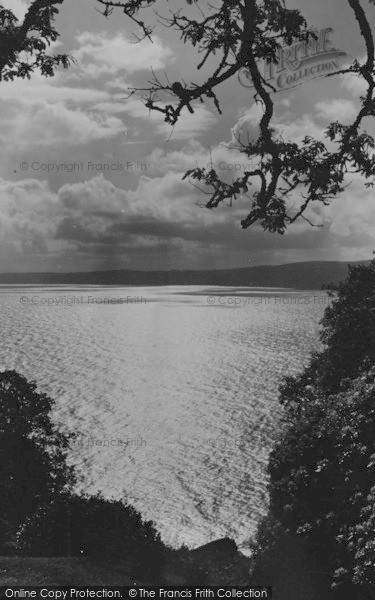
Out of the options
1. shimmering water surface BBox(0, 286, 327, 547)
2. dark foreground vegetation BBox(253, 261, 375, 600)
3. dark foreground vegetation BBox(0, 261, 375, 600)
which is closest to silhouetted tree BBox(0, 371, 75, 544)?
dark foreground vegetation BBox(0, 261, 375, 600)

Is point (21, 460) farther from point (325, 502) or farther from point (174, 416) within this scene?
point (174, 416)

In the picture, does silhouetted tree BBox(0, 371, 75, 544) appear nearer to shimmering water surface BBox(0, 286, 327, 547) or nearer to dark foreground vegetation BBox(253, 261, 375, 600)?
dark foreground vegetation BBox(253, 261, 375, 600)

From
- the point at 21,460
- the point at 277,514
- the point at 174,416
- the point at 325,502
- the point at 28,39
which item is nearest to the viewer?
the point at 28,39

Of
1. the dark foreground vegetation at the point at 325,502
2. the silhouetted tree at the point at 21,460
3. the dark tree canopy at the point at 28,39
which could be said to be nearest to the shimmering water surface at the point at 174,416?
the silhouetted tree at the point at 21,460

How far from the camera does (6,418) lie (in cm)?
3073

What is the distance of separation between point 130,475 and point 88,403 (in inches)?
1075

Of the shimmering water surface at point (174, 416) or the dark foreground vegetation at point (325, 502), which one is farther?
the shimmering water surface at point (174, 416)

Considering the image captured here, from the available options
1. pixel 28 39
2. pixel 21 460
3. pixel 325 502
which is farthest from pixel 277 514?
pixel 28 39

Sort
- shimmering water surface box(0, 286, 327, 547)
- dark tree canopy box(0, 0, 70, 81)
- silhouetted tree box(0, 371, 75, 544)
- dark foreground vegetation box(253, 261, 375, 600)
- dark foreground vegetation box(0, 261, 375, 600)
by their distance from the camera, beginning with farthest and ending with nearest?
shimmering water surface box(0, 286, 327, 547)
silhouetted tree box(0, 371, 75, 544)
dark foreground vegetation box(0, 261, 375, 600)
dark foreground vegetation box(253, 261, 375, 600)
dark tree canopy box(0, 0, 70, 81)

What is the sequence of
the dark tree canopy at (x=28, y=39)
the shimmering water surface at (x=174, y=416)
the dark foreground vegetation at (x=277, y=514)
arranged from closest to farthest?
1. the dark tree canopy at (x=28, y=39)
2. the dark foreground vegetation at (x=277, y=514)
3. the shimmering water surface at (x=174, y=416)

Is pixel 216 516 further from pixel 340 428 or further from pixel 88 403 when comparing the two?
pixel 88 403

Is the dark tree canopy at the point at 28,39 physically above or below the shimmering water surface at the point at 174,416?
above

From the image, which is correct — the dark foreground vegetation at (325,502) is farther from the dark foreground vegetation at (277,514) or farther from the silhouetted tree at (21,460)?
the silhouetted tree at (21,460)

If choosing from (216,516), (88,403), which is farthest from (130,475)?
(88,403)
